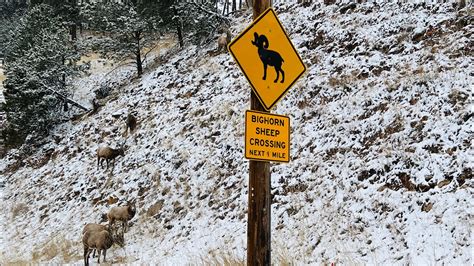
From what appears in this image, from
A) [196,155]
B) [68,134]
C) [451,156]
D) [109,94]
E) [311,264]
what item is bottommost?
[311,264]

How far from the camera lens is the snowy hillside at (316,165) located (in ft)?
24.6

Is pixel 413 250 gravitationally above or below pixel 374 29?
below

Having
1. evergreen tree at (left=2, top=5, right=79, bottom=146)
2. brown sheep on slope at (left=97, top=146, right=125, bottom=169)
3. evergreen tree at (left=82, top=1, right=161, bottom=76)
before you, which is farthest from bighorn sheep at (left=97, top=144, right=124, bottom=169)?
evergreen tree at (left=82, top=1, right=161, bottom=76)

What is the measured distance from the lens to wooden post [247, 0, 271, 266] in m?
4.27

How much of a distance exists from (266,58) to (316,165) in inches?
249

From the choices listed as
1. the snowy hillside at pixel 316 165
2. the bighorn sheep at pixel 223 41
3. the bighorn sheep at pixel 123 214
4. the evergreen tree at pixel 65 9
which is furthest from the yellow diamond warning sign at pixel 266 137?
the evergreen tree at pixel 65 9

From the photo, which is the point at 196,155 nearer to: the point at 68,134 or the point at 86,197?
the point at 86,197

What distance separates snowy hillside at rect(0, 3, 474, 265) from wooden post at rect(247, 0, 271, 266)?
2442mm

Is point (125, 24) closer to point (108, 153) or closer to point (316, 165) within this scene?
point (108, 153)

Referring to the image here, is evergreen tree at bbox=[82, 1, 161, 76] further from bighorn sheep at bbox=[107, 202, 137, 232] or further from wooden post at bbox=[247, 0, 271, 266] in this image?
wooden post at bbox=[247, 0, 271, 266]

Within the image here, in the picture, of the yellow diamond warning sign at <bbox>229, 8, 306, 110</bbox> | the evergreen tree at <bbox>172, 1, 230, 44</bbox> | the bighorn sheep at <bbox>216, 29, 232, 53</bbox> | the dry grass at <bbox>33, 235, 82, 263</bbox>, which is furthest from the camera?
the evergreen tree at <bbox>172, 1, 230, 44</bbox>

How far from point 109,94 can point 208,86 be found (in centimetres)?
1088

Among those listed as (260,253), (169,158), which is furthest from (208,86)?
(260,253)

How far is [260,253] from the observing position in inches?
167
